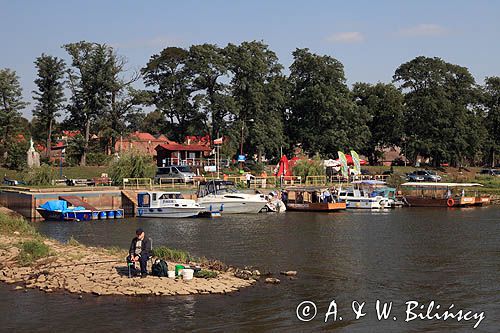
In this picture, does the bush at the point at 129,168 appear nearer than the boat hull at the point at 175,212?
No

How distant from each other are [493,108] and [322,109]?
125 ft

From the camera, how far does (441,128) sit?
347 feet

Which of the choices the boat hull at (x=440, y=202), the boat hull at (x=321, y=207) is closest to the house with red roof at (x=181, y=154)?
the boat hull at (x=321, y=207)

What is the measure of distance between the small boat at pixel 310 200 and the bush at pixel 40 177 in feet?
75.9

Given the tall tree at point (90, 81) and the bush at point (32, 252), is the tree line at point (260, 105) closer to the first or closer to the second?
the tall tree at point (90, 81)

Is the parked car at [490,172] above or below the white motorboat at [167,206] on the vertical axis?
above

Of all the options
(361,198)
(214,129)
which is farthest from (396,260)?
(214,129)

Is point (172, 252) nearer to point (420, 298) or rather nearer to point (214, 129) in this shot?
point (420, 298)

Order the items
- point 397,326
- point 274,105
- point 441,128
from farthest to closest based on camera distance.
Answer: point 441,128 < point 274,105 < point 397,326

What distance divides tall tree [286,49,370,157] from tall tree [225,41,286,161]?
15.6ft

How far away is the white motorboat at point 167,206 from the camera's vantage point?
55.0m

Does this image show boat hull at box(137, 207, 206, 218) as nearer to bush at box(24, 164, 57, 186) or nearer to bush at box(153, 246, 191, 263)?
bush at box(24, 164, 57, 186)

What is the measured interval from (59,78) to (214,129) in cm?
2190

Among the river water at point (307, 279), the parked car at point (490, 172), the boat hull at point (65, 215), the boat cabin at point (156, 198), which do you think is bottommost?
the river water at point (307, 279)
